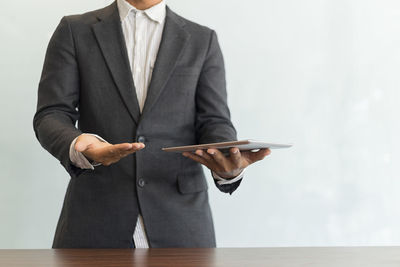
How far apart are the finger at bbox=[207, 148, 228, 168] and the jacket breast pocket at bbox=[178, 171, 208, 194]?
16 cm

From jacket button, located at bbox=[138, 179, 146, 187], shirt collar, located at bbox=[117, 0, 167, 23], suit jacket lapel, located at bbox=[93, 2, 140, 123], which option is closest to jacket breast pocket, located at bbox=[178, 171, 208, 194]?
jacket button, located at bbox=[138, 179, 146, 187]

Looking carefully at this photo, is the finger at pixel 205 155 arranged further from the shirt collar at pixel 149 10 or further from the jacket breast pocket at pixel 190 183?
the shirt collar at pixel 149 10

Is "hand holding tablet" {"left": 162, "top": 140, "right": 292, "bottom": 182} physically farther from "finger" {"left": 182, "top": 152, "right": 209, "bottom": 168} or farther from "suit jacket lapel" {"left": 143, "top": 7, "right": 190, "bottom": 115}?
"suit jacket lapel" {"left": 143, "top": 7, "right": 190, "bottom": 115}

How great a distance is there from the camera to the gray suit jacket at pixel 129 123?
1.62m

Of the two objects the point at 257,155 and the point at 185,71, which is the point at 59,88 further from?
the point at 257,155

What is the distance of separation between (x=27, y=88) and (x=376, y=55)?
1.78 metres

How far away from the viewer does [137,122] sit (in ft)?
5.56

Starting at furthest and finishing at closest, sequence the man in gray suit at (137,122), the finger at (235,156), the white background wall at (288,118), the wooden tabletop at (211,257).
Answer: the white background wall at (288,118) → the man in gray suit at (137,122) → the finger at (235,156) → the wooden tabletop at (211,257)

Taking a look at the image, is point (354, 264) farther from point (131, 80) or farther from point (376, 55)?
point (376, 55)

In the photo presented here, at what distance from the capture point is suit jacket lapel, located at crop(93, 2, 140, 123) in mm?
1704

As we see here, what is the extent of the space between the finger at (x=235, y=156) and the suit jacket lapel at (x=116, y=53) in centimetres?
33

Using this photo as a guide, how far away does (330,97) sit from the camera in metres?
3.04

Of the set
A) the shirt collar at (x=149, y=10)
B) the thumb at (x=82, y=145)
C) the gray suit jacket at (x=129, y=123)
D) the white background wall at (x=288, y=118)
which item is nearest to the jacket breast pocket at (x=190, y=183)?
the gray suit jacket at (x=129, y=123)

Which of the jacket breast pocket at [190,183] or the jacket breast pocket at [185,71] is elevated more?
the jacket breast pocket at [185,71]
